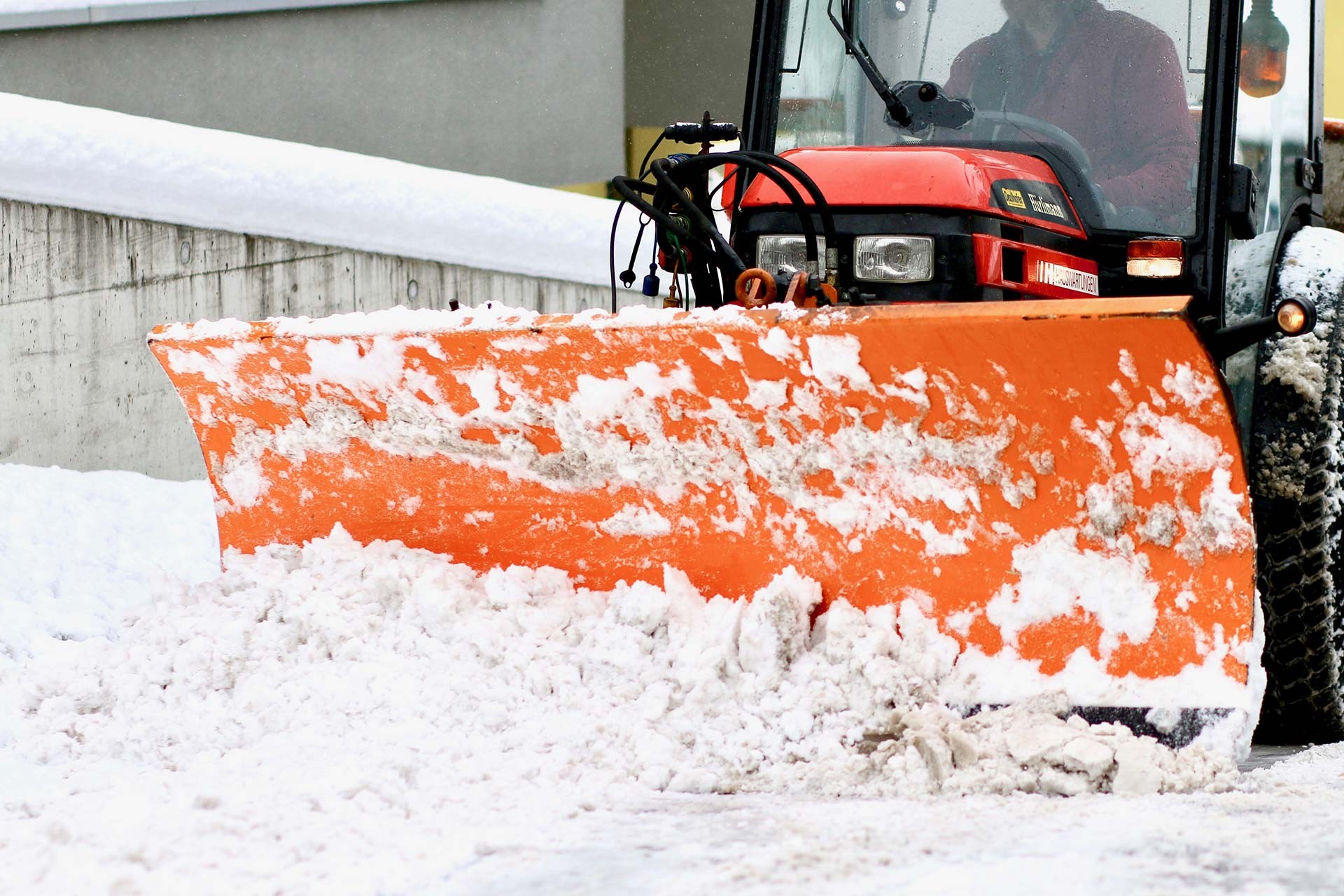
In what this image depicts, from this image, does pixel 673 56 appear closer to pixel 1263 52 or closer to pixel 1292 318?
pixel 1263 52

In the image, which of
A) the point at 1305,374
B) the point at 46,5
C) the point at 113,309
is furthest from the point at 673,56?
the point at 1305,374

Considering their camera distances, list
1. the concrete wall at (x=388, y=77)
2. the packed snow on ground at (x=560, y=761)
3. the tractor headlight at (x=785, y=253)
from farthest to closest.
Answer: the concrete wall at (x=388, y=77) < the tractor headlight at (x=785, y=253) < the packed snow on ground at (x=560, y=761)

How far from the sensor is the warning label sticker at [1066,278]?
11.6 feet

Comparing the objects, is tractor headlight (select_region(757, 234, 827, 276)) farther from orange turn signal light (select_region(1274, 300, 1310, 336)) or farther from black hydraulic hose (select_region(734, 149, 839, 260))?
orange turn signal light (select_region(1274, 300, 1310, 336))

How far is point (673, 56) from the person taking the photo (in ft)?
40.1

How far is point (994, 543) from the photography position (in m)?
3.06

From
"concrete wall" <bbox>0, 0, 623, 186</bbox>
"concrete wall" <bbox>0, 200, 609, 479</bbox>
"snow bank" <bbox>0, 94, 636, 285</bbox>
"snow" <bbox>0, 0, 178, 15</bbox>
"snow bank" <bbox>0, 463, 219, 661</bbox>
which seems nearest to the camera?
"snow bank" <bbox>0, 463, 219, 661</bbox>

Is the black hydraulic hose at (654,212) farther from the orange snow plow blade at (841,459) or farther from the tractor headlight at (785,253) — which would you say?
the orange snow plow blade at (841,459)

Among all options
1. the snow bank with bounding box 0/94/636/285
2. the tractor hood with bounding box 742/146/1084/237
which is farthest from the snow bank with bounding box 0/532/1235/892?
the snow bank with bounding box 0/94/636/285

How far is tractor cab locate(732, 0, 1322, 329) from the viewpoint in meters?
3.50

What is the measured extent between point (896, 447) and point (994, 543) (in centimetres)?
30

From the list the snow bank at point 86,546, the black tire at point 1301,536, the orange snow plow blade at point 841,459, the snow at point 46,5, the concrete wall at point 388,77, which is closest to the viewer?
the orange snow plow blade at point 841,459

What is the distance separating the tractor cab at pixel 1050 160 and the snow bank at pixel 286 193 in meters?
3.42

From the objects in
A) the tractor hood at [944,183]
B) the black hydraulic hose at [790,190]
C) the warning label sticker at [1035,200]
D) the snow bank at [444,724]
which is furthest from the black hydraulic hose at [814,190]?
the snow bank at [444,724]
